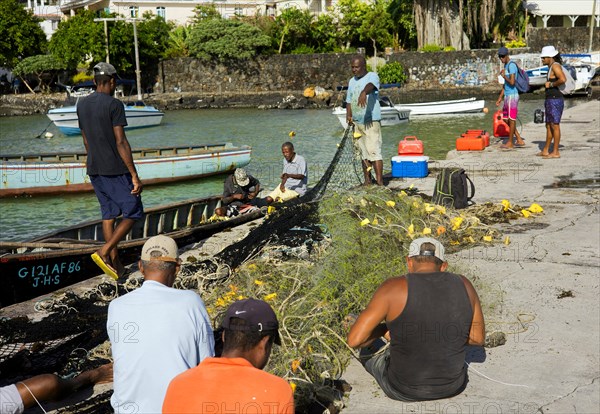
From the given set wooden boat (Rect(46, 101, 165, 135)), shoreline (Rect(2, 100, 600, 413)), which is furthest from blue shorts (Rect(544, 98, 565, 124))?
wooden boat (Rect(46, 101, 165, 135))

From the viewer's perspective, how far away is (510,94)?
665 inches

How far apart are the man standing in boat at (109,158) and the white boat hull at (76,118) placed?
103 feet

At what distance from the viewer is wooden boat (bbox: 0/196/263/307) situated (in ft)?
30.3

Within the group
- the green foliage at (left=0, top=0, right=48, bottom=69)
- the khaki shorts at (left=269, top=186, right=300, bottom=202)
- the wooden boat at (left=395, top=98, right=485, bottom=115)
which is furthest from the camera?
the green foliage at (left=0, top=0, right=48, bottom=69)

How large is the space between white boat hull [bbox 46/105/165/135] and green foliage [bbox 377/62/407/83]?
15.9 meters

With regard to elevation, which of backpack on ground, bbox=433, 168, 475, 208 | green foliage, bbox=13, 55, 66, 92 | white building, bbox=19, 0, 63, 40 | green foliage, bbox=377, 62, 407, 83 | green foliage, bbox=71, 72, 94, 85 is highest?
white building, bbox=19, 0, 63, 40

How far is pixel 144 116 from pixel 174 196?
2022cm

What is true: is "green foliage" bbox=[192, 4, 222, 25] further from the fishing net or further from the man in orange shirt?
the man in orange shirt

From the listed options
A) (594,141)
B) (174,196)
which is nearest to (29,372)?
(594,141)

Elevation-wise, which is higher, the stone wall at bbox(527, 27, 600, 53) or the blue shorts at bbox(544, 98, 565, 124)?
the stone wall at bbox(527, 27, 600, 53)

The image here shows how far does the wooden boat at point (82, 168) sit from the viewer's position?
2220 centimetres

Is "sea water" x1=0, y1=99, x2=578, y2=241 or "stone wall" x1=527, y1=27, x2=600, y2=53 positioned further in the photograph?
"stone wall" x1=527, y1=27, x2=600, y2=53

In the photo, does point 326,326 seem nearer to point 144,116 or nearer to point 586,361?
point 586,361

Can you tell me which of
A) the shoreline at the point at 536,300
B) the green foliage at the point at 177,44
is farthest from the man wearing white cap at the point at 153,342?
the green foliage at the point at 177,44
